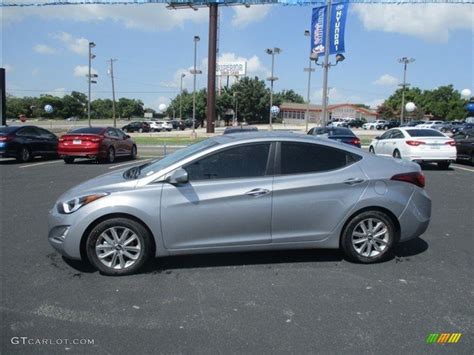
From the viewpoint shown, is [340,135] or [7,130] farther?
[340,135]

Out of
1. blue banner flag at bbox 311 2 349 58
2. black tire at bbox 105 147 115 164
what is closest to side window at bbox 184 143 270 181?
black tire at bbox 105 147 115 164

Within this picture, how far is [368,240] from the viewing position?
5258mm

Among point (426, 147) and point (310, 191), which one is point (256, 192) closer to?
point (310, 191)

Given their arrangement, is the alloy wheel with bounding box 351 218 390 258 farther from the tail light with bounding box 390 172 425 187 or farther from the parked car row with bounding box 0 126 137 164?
the parked car row with bounding box 0 126 137 164

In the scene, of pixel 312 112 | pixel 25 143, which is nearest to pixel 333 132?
pixel 25 143

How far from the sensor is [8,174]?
13188 millimetres

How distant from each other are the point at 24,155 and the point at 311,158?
569 inches

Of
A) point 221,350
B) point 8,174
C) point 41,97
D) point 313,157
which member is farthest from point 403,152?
point 41,97

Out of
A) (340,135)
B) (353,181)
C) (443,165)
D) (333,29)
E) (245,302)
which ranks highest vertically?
(333,29)

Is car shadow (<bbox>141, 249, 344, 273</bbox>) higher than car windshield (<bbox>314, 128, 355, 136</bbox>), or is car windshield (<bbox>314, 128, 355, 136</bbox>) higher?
car windshield (<bbox>314, 128, 355, 136</bbox>)

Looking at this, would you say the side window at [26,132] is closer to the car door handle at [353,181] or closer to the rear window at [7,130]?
the rear window at [7,130]

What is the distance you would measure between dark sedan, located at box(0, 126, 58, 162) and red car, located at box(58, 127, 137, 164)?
1289mm

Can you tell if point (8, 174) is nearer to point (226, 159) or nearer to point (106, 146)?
point (106, 146)

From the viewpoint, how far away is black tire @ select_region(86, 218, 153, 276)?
4750 millimetres
